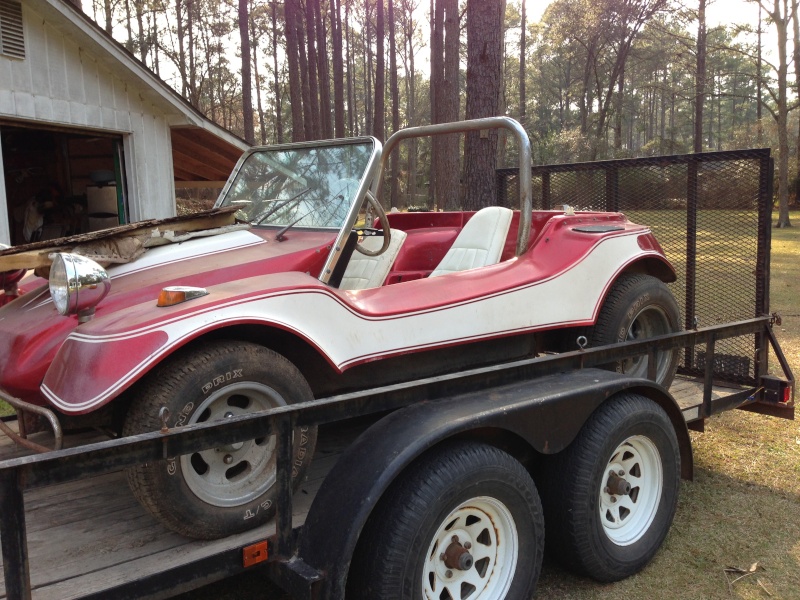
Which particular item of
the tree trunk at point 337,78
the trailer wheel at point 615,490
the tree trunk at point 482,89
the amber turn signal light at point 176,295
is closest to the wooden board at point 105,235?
the amber turn signal light at point 176,295

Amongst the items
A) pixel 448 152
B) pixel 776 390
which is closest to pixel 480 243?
pixel 776 390

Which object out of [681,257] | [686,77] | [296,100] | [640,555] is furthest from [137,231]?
[686,77]

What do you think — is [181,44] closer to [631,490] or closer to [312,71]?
[312,71]

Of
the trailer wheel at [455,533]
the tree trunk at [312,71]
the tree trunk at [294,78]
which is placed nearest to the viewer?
the trailer wheel at [455,533]

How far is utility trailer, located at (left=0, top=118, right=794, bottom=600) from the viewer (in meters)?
2.18

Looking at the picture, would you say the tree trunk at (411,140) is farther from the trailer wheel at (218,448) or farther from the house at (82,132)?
the trailer wheel at (218,448)

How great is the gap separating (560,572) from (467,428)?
46.3 inches

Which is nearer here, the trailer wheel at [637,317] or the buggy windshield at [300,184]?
the buggy windshield at [300,184]

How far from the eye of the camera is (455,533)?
246 cm

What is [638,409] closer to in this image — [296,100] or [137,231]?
[137,231]

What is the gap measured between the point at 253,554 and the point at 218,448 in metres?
0.37

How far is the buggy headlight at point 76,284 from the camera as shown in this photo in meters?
2.46

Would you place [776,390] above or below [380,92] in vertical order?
below

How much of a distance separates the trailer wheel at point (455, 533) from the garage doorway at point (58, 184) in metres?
8.67
